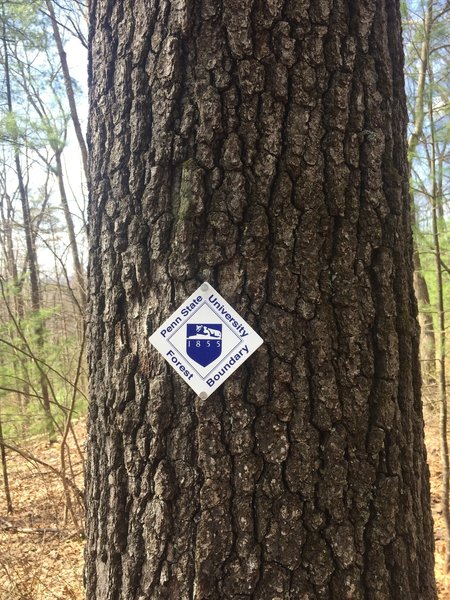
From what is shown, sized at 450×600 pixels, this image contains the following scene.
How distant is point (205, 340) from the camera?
118 cm

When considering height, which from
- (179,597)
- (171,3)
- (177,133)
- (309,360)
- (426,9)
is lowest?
(179,597)

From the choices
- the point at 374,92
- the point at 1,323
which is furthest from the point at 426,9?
the point at 1,323

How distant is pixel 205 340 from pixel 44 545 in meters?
4.73

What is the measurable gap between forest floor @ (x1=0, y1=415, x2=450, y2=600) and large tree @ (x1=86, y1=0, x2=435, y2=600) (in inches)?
122

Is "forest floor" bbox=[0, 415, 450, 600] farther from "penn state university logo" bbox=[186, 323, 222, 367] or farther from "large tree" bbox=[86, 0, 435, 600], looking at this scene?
"penn state university logo" bbox=[186, 323, 222, 367]

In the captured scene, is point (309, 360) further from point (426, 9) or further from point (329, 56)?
point (426, 9)

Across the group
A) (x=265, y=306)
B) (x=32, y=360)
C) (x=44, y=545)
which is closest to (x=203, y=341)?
(x=265, y=306)

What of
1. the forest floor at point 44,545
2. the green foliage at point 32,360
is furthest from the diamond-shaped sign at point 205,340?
the green foliage at point 32,360

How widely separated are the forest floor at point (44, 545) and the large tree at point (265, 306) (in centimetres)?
311

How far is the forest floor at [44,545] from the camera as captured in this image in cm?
375

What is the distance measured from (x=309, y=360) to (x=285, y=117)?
1.92 feet

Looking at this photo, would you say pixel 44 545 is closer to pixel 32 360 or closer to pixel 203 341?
pixel 32 360

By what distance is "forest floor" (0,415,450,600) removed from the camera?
375cm

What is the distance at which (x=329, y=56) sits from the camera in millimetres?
1174
